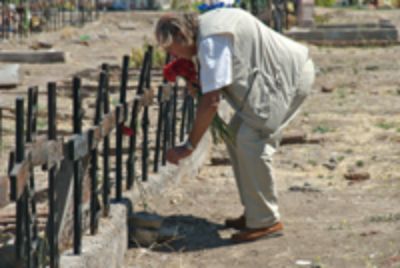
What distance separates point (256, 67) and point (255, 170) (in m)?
0.58

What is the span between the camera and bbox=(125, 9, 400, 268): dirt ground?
590 cm

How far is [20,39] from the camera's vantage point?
22.7m

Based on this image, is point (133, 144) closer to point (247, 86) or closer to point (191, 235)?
point (191, 235)

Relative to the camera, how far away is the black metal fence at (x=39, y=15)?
23.3 metres

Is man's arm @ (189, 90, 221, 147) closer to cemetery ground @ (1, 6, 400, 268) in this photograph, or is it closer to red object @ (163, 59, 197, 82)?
red object @ (163, 59, 197, 82)

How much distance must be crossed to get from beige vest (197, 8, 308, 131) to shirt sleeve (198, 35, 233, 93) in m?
0.06

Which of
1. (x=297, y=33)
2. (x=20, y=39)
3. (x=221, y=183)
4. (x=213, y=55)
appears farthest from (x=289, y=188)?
(x=20, y=39)

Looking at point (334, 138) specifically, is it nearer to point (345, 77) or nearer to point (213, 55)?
point (213, 55)

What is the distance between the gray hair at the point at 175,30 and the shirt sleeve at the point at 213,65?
9cm

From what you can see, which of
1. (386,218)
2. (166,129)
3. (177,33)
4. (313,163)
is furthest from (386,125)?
(177,33)

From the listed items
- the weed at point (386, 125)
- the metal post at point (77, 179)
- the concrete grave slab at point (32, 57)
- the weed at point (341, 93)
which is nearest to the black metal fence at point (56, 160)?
the metal post at point (77, 179)

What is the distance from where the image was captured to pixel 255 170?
20.5 feet

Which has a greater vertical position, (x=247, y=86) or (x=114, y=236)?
(x=247, y=86)

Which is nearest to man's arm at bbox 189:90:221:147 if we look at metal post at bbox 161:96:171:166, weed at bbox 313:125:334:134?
metal post at bbox 161:96:171:166
